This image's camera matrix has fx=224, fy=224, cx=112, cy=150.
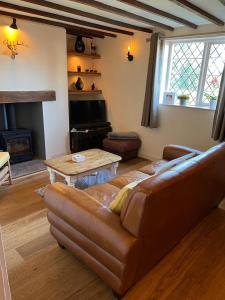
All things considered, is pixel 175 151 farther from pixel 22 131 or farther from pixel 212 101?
pixel 22 131

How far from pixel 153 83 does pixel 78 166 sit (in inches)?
81.5

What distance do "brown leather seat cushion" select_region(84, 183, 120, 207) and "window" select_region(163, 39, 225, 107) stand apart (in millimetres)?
2300

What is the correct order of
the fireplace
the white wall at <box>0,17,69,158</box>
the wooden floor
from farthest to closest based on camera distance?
the fireplace, the white wall at <box>0,17,69,158</box>, the wooden floor

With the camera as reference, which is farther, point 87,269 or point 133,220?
point 87,269

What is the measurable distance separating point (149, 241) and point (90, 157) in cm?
175

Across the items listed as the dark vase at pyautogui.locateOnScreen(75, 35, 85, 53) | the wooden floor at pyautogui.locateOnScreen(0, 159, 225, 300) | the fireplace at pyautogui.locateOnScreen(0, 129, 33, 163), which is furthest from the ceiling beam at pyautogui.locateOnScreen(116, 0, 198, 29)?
the fireplace at pyautogui.locateOnScreen(0, 129, 33, 163)

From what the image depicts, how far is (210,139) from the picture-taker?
3.54 metres

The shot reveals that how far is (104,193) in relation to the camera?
2.11 m

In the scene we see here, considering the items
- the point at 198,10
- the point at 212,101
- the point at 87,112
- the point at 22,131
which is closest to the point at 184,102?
the point at 212,101

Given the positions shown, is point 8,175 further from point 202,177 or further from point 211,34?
point 211,34

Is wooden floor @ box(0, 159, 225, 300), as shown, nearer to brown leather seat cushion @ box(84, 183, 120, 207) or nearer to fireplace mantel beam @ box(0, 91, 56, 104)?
brown leather seat cushion @ box(84, 183, 120, 207)

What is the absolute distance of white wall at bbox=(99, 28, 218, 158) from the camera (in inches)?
145

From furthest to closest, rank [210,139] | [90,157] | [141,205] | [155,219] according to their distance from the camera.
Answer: [210,139] → [90,157] → [155,219] → [141,205]

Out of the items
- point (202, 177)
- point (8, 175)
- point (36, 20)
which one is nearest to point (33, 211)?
point (8, 175)
